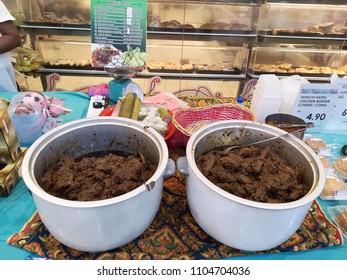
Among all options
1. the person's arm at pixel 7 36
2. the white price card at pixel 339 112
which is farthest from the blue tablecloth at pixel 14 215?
the person's arm at pixel 7 36

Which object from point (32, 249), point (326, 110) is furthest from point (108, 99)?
point (326, 110)

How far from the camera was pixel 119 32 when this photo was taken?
1278 millimetres

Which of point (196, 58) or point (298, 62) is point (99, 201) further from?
point (298, 62)

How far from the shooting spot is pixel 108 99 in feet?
5.24

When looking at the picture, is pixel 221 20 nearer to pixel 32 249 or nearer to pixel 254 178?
pixel 254 178

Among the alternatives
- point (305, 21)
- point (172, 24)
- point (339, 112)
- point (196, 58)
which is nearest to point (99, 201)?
point (339, 112)

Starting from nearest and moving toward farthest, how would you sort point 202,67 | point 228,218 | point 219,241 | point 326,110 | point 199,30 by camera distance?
point 228,218, point 219,241, point 326,110, point 199,30, point 202,67

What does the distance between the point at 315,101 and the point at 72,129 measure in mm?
1147

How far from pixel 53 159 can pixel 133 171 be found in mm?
307

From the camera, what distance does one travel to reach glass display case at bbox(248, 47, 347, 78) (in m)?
3.20

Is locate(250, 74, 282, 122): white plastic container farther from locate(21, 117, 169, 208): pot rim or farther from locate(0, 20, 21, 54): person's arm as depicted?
locate(0, 20, 21, 54): person's arm

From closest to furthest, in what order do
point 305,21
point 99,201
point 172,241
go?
1. point 99,201
2. point 172,241
3. point 305,21

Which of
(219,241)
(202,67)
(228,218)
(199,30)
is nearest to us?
(228,218)

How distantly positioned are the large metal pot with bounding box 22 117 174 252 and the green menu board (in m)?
0.48
